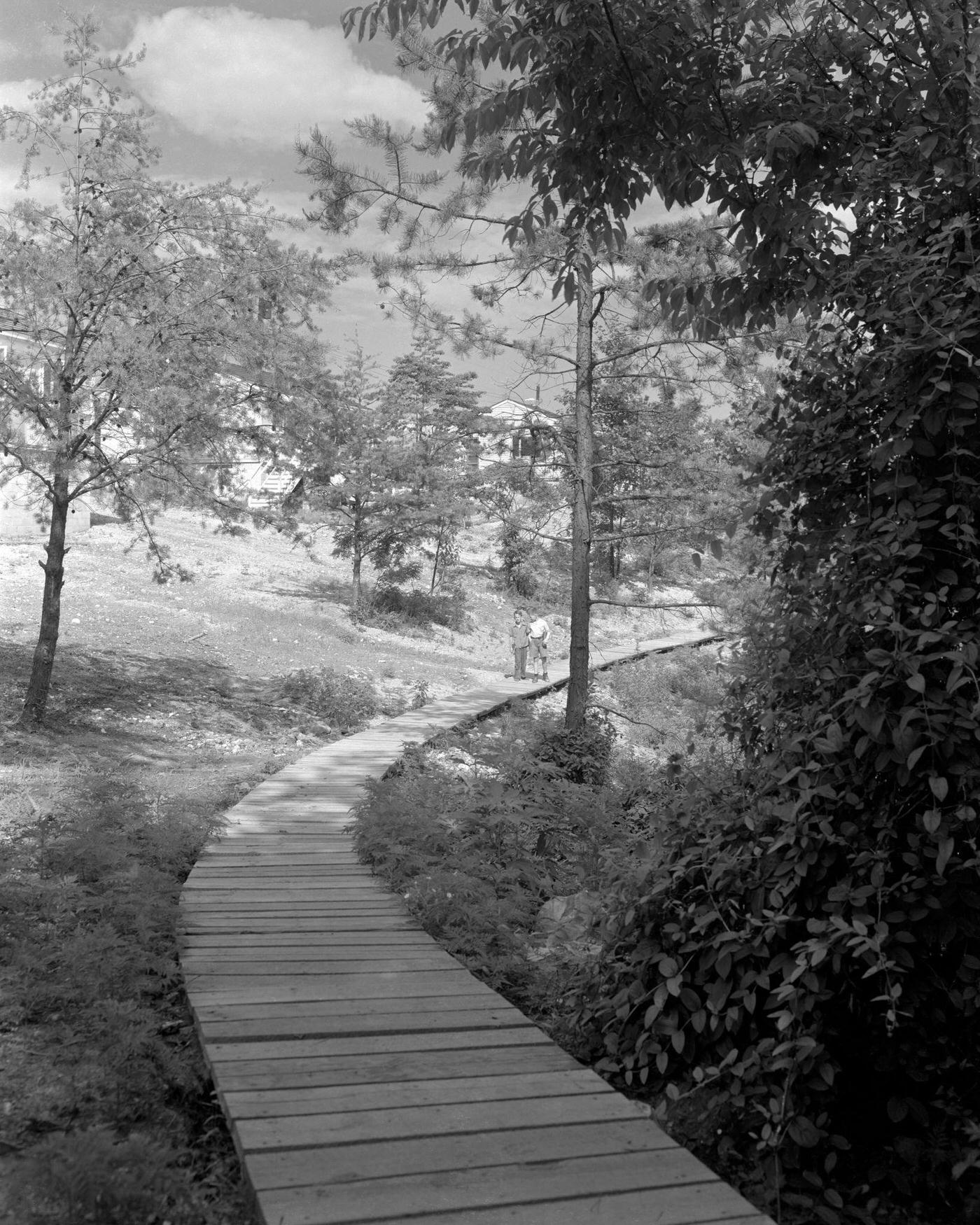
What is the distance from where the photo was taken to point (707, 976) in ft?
13.1

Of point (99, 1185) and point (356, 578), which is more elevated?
point (356, 578)

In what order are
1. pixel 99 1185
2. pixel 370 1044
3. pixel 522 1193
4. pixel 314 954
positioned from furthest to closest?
pixel 314 954, pixel 370 1044, pixel 522 1193, pixel 99 1185

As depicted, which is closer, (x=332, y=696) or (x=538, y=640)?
(x=332, y=696)

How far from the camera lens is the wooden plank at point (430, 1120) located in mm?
3129

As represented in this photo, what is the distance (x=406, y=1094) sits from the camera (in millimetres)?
3492

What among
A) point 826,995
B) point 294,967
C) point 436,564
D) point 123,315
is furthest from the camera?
point 436,564

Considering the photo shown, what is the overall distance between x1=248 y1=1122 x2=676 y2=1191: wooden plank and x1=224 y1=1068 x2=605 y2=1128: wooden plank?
26cm

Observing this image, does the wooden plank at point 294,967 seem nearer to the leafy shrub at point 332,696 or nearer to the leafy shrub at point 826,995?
the leafy shrub at point 826,995

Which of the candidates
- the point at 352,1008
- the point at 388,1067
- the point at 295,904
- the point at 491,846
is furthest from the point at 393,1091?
the point at 491,846

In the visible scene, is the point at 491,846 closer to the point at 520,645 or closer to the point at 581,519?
the point at 581,519

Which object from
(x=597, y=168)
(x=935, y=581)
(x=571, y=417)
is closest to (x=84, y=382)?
(x=571, y=417)

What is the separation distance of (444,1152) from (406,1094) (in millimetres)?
435

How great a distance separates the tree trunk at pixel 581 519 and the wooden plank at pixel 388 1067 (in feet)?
29.8

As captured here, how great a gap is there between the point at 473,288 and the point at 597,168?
8.04 m
